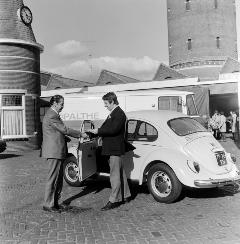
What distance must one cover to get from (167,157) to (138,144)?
81cm

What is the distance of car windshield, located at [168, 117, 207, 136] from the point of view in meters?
7.39

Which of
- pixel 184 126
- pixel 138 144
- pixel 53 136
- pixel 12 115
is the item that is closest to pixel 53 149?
pixel 53 136

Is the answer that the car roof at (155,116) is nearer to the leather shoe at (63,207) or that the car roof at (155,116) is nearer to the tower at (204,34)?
the leather shoe at (63,207)

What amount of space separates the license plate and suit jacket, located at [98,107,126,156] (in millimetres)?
1863

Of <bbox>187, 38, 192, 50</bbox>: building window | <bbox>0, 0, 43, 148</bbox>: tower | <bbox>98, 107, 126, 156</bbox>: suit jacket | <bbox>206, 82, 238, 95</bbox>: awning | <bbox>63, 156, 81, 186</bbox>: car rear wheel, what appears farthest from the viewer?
<bbox>187, 38, 192, 50</bbox>: building window

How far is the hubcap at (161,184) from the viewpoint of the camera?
693 cm

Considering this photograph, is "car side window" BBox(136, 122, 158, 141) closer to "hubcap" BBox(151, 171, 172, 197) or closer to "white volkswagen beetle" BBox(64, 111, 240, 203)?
"white volkswagen beetle" BBox(64, 111, 240, 203)

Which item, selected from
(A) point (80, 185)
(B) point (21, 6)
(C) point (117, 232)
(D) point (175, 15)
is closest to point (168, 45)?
(D) point (175, 15)

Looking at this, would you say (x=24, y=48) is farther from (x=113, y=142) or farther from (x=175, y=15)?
(x=175, y=15)

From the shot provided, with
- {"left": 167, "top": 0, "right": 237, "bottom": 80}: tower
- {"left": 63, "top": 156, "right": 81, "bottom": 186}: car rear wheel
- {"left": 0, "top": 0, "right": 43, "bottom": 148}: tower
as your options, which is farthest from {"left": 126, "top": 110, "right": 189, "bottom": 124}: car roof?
{"left": 167, "top": 0, "right": 237, "bottom": 80}: tower

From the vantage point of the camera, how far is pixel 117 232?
532 centimetres

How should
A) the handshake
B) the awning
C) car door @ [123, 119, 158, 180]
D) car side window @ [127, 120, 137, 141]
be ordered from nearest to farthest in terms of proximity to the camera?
the handshake, car door @ [123, 119, 158, 180], car side window @ [127, 120, 137, 141], the awning

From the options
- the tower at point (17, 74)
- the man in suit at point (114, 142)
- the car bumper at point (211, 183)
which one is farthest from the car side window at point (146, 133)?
the tower at point (17, 74)

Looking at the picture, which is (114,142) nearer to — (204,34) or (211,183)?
(211,183)
